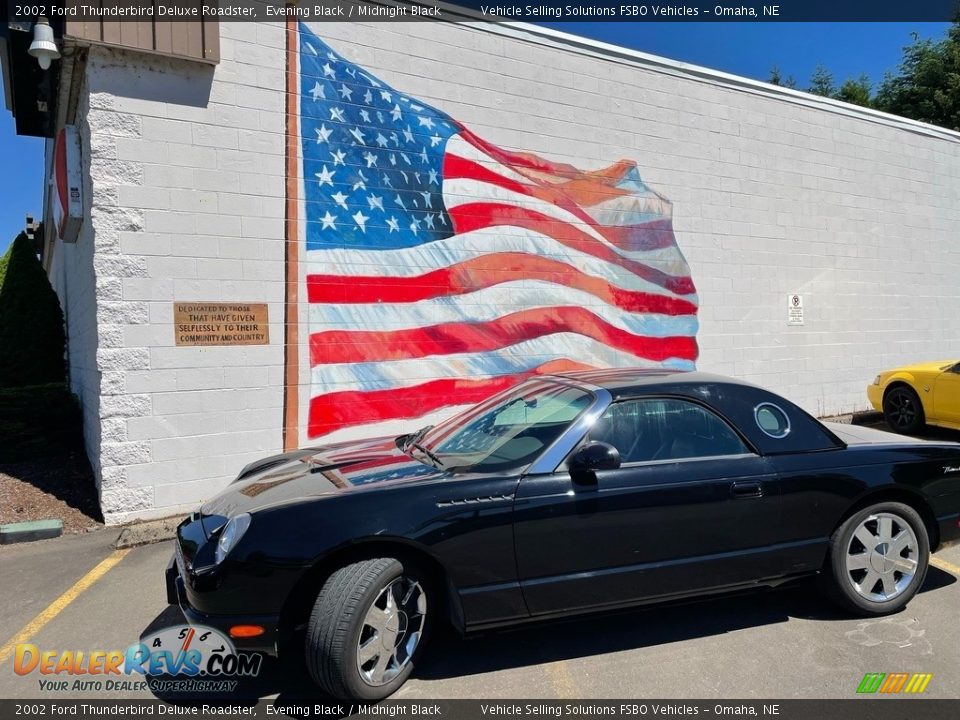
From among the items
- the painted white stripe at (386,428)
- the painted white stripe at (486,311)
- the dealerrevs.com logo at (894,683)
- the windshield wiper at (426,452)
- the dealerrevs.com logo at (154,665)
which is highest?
the painted white stripe at (486,311)

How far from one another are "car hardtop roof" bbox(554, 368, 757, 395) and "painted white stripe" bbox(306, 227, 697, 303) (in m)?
3.22

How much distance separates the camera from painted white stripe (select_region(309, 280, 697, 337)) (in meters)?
6.64

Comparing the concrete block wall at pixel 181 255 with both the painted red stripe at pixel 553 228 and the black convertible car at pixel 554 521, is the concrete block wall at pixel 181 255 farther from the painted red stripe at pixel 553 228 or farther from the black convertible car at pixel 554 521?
the black convertible car at pixel 554 521

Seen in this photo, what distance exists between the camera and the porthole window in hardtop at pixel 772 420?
3719mm

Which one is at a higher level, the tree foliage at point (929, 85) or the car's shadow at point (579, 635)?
the tree foliage at point (929, 85)

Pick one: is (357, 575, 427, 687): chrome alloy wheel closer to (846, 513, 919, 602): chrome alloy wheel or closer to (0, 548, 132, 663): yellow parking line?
(0, 548, 132, 663): yellow parking line

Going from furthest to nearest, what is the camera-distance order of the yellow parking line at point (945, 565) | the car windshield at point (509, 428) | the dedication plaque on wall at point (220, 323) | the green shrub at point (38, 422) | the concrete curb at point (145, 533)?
the green shrub at point (38, 422) < the dedication plaque on wall at point (220, 323) < the concrete curb at point (145, 533) < the yellow parking line at point (945, 565) < the car windshield at point (509, 428)

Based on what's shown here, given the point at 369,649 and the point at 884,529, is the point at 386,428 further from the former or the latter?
the point at 884,529

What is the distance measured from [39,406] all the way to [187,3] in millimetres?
4723

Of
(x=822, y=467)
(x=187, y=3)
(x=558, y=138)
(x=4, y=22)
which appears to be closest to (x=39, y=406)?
(x=4, y=22)

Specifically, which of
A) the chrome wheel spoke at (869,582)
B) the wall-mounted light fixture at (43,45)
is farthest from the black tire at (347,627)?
the wall-mounted light fixture at (43,45)

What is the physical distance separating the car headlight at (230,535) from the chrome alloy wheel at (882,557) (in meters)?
3.25

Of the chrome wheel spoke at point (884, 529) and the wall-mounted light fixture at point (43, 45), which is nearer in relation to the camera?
the chrome wheel spoke at point (884, 529)

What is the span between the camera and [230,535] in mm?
2941
